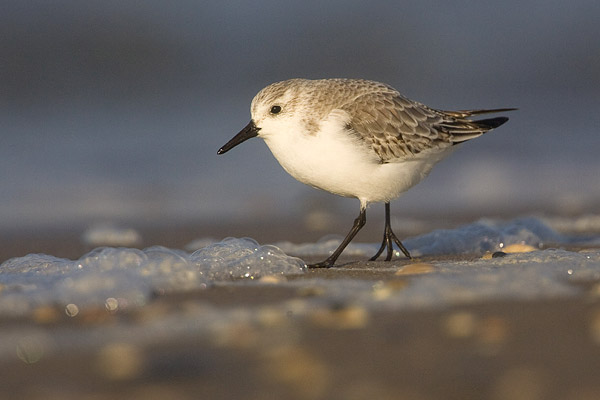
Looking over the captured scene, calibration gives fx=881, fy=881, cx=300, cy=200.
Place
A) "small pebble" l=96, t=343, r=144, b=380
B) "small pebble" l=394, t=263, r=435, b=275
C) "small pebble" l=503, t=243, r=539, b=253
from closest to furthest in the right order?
"small pebble" l=96, t=343, r=144, b=380
"small pebble" l=394, t=263, r=435, b=275
"small pebble" l=503, t=243, r=539, b=253

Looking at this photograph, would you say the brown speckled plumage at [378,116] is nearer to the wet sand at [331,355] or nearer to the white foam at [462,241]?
the white foam at [462,241]

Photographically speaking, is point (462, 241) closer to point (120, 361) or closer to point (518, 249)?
point (518, 249)

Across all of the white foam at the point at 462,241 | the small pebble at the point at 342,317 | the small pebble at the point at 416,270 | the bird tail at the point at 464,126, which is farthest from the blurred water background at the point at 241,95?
the small pebble at the point at 342,317

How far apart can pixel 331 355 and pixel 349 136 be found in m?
2.40

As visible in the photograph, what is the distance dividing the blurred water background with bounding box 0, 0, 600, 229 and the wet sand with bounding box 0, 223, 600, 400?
158 inches

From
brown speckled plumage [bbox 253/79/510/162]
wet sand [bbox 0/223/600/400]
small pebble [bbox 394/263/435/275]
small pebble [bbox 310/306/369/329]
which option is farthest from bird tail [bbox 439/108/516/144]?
small pebble [bbox 310/306/369/329]

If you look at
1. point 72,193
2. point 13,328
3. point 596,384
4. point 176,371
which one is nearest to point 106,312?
point 13,328

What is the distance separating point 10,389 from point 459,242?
3.95 metres

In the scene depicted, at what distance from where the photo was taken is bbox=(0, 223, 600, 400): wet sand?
108 inches

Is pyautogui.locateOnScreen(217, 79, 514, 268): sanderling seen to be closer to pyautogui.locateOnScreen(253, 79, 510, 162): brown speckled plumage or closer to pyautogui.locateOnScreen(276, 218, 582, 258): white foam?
pyautogui.locateOnScreen(253, 79, 510, 162): brown speckled plumage

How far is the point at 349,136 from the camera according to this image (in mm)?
5227

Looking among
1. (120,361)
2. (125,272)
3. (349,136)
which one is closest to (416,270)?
(349,136)

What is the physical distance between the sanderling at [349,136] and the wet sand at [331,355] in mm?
1654

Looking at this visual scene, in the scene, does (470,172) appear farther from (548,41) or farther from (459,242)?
(548,41)
